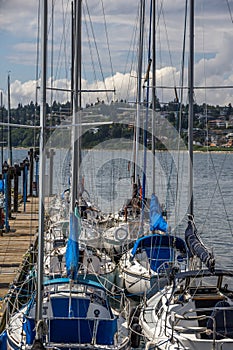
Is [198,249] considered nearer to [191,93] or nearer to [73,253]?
[73,253]

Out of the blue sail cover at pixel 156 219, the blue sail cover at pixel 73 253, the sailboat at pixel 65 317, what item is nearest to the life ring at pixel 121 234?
the blue sail cover at pixel 156 219

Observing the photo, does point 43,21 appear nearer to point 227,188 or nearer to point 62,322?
point 62,322

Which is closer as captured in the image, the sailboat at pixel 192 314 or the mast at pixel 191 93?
the sailboat at pixel 192 314

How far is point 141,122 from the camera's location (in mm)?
28094

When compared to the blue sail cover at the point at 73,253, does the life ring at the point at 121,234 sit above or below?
below

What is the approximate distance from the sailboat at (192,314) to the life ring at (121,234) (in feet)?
31.6

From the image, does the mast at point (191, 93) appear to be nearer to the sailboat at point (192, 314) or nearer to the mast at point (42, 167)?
the sailboat at point (192, 314)

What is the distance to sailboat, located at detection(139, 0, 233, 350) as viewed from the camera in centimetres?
1305

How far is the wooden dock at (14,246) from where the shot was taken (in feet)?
67.6

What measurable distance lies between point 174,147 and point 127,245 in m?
13.3

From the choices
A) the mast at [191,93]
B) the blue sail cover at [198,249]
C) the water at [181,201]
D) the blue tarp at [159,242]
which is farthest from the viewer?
the water at [181,201]

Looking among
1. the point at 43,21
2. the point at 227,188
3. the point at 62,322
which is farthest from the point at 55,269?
the point at 227,188

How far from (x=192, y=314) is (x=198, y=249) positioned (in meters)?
2.09

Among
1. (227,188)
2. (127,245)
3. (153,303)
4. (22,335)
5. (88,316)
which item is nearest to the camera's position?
(22,335)
